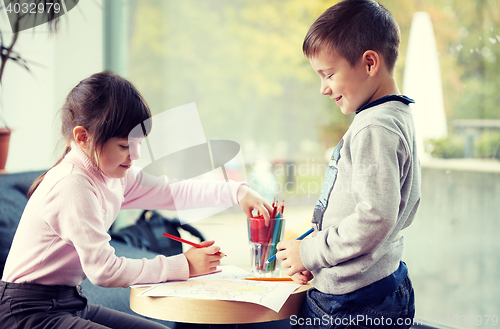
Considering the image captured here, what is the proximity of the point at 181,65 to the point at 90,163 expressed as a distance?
4.93ft

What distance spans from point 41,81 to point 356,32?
5.67 feet

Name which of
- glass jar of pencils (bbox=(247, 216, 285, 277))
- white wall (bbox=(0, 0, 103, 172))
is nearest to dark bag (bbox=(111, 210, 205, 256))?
white wall (bbox=(0, 0, 103, 172))

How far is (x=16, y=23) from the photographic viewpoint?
1.96 meters

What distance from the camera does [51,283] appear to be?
104cm

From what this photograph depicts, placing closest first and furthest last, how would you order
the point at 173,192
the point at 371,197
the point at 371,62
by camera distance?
the point at 371,197, the point at 371,62, the point at 173,192

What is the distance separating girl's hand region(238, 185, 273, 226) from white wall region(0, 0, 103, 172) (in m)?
1.01

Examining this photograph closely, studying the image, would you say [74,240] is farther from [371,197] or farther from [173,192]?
[371,197]

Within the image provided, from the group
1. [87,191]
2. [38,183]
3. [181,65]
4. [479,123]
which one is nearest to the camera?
[87,191]

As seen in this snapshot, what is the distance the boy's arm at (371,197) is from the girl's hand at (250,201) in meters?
0.32

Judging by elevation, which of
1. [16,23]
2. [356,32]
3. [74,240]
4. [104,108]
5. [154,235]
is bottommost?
[154,235]

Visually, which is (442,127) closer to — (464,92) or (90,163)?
(464,92)

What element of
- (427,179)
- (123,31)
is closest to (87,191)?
(427,179)

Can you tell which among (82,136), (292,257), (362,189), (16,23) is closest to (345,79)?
(362,189)

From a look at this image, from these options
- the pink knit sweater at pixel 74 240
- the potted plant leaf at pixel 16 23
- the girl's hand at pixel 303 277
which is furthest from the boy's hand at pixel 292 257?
the potted plant leaf at pixel 16 23
